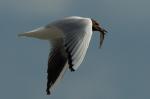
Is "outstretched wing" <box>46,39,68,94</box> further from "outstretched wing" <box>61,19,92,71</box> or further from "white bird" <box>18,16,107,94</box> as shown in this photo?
"outstretched wing" <box>61,19,92,71</box>

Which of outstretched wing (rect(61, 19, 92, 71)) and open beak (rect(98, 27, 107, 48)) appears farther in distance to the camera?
Answer: open beak (rect(98, 27, 107, 48))

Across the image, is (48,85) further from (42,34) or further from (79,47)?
(79,47)

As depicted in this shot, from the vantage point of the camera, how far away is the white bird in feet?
19.1

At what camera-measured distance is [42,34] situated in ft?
22.0

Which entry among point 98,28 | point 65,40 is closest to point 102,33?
point 98,28

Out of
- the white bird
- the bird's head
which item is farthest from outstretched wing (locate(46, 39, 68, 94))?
the bird's head

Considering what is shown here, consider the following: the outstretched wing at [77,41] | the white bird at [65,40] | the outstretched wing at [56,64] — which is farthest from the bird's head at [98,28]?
the outstretched wing at [77,41]

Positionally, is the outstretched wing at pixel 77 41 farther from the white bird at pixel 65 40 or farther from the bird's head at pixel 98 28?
the bird's head at pixel 98 28

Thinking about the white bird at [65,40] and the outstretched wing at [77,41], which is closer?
the outstretched wing at [77,41]

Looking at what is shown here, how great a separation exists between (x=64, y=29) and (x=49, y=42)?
0.73 m

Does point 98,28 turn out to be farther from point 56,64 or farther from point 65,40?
point 65,40

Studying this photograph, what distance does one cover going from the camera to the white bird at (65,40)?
19.1 feet

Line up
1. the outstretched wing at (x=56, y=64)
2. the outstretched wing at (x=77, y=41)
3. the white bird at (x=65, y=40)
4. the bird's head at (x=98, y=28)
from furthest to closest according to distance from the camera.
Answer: the bird's head at (x=98, y=28) < the outstretched wing at (x=56, y=64) < the white bird at (x=65, y=40) < the outstretched wing at (x=77, y=41)

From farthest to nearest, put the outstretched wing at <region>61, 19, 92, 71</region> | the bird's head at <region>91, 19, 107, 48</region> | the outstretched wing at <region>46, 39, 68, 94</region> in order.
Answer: the bird's head at <region>91, 19, 107, 48</region>
the outstretched wing at <region>46, 39, 68, 94</region>
the outstretched wing at <region>61, 19, 92, 71</region>
